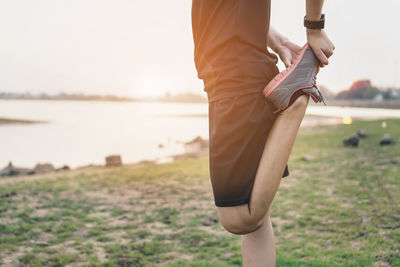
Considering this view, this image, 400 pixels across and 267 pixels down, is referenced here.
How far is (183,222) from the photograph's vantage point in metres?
4.94

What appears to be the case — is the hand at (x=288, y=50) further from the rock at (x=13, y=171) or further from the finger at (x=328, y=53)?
the rock at (x=13, y=171)

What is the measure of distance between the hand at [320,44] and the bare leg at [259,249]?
984 millimetres

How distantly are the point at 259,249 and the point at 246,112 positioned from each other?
0.81 m

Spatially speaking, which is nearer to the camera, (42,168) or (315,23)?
(315,23)

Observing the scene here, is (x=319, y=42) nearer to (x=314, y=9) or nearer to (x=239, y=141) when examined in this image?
(x=314, y=9)

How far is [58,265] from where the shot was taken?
11.7 feet

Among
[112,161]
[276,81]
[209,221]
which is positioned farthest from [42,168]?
[276,81]

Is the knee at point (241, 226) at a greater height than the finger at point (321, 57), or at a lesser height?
lesser

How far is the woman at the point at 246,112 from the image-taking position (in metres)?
1.62

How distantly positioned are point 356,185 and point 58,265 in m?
5.58

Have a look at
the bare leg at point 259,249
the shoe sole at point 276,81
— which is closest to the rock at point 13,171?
the bare leg at point 259,249

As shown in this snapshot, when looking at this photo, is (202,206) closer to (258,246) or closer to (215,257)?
(215,257)

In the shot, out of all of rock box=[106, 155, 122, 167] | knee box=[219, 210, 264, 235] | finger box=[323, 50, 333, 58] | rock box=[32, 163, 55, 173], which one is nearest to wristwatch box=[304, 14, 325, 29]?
finger box=[323, 50, 333, 58]

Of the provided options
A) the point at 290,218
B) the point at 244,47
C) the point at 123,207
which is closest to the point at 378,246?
the point at 290,218
